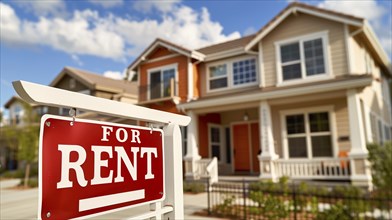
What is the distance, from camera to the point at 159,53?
54.1 feet

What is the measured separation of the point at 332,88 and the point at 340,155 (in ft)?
8.94

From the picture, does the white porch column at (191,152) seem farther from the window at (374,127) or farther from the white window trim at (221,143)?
the window at (374,127)

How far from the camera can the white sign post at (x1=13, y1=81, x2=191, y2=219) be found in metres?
1.42

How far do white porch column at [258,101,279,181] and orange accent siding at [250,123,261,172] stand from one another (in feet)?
9.08

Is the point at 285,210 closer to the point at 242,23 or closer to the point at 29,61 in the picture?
the point at 29,61

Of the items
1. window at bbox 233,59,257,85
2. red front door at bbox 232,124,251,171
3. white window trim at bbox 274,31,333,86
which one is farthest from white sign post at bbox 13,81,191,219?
red front door at bbox 232,124,251,171

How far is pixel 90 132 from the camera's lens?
1562mm

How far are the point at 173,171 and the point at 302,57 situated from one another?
10.8 metres

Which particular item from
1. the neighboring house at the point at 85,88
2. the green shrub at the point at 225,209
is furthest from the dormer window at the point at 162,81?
the green shrub at the point at 225,209

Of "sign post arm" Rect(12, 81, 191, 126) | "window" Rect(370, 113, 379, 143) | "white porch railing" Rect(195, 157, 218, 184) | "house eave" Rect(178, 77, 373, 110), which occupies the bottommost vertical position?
"white porch railing" Rect(195, 157, 218, 184)

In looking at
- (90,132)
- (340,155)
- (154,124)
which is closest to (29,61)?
(154,124)

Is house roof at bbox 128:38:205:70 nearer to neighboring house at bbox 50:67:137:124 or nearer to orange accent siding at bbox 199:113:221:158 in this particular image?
orange accent siding at bbox 199:113:221:158

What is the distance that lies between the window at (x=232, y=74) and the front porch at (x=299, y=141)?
1.63 metres

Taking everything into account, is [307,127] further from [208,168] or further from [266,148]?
[208,168]
